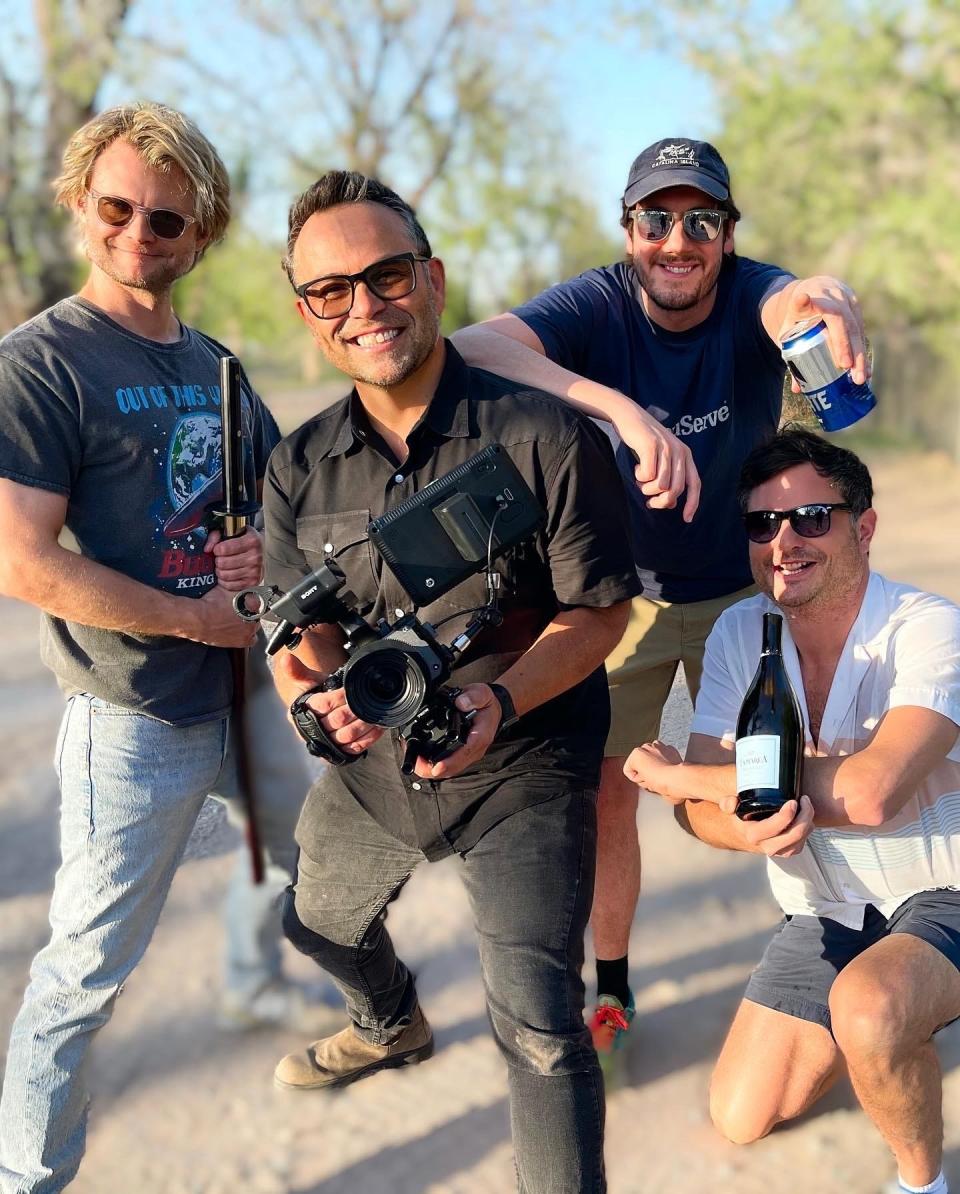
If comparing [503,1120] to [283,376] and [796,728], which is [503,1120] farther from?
[283,376]

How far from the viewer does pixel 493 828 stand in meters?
2.69

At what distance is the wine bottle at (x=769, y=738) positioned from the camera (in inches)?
106

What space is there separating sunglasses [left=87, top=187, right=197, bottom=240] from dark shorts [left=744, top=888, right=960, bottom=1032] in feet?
8.08

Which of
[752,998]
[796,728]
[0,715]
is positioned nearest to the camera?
[796,728]

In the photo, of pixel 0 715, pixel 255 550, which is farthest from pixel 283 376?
pixel 255 550

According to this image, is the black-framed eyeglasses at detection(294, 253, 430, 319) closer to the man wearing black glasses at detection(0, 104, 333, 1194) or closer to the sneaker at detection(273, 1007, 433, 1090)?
the man wearing black glasses at detection(0, 104, 333, 1194)

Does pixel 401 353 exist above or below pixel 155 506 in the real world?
above

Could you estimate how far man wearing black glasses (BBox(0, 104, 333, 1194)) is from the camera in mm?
2674

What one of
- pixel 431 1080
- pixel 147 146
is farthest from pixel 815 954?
pixel 147 146

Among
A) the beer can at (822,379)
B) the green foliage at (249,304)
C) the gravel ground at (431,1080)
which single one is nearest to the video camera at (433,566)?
the beer can at (822,379)

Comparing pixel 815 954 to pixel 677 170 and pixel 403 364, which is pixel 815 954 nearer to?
pixel 403 364

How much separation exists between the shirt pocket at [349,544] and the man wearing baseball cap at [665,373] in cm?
58

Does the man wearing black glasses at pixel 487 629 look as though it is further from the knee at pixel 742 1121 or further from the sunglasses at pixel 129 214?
the knee at pixel 742 1121

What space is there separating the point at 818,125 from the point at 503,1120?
20517mm
